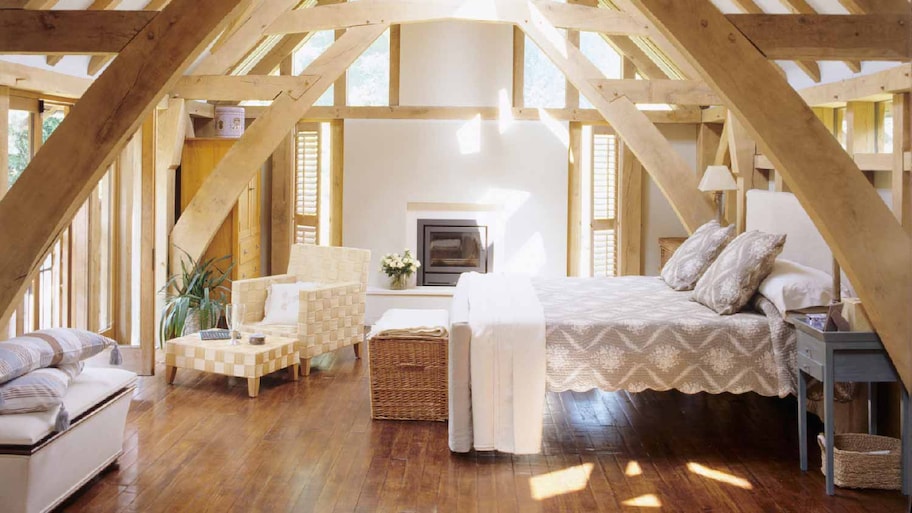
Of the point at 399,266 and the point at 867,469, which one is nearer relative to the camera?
the point at 867,469

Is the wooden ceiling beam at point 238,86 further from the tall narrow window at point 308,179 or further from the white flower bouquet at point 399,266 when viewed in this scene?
the white flower bouquet at point 399,266

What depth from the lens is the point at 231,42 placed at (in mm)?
6883

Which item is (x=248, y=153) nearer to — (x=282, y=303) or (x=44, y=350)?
(x=282, y=303)

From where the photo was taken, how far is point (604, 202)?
347 inches

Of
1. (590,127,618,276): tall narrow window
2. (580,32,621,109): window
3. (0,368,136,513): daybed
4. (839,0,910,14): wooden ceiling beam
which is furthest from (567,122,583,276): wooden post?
(0,368,136,513): daybed

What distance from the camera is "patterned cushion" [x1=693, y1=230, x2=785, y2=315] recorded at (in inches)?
190

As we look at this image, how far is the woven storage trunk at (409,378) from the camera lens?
5.11 metres

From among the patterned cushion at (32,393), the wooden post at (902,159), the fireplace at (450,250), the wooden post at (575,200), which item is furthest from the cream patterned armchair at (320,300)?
the wooden post at (902,159)

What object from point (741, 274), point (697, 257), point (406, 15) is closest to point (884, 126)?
point (697, 257)

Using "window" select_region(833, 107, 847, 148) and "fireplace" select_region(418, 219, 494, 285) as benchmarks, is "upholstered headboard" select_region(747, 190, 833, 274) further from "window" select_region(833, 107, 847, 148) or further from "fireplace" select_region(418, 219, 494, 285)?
"fireplace" select_region(418, 219, 494, 285)

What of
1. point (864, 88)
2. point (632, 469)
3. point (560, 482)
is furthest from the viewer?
point (864, 88)

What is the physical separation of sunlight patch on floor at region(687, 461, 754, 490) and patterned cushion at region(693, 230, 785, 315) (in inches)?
35.9

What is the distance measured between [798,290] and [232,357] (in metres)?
3.48

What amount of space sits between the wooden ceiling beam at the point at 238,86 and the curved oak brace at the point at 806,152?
12.1 ft
